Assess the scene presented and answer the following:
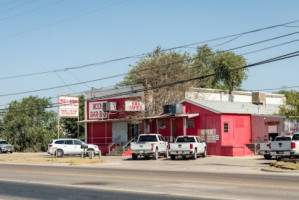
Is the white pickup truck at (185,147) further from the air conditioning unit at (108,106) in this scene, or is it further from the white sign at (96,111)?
the white sign at (96,111)

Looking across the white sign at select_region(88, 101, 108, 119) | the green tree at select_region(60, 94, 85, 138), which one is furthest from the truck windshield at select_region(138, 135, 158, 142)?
the green tree at select_region(60, 94, 85, 138)

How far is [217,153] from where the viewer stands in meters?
39.5

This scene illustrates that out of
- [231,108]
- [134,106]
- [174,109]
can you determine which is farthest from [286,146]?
[134,106]

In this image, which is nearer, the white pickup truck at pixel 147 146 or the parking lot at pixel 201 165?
the parking lot at pixel 201 165

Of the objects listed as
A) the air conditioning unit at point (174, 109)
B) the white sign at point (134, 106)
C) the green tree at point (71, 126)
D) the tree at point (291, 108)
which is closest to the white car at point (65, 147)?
the white sign at point (134, 106)

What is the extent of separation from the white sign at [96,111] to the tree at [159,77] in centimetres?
475

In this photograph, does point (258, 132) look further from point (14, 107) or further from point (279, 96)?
point (14, 107)

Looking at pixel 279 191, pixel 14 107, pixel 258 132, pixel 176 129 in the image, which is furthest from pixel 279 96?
pixel 279 191

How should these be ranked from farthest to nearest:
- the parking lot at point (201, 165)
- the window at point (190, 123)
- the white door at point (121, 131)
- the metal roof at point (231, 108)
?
the white door at point (121, 131)
the window at point (190, 123)
the metal roof at point (231, 108)
the parking lot at point (201, 165)

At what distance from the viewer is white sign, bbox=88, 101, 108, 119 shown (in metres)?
49.4

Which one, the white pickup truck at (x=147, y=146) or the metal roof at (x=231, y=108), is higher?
the metal roof at (x=231, y=108)

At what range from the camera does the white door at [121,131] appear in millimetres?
47528

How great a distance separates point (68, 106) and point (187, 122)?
15622 millimetres

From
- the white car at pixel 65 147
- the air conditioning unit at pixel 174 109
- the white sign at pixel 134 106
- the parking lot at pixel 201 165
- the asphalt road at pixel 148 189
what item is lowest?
the parking lot at pixel 201 165
